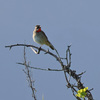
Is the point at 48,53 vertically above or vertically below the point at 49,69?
above

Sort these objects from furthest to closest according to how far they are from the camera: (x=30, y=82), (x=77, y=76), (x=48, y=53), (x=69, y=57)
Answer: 1. (x=48, y=53)
2. (x=30, y=82)
3. (x=77, y=76)
4. (x=69, y=57)

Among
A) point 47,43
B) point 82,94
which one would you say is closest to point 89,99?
point 82,94

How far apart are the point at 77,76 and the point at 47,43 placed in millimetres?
5482

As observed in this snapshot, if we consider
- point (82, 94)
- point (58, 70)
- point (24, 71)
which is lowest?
point (82, 94)

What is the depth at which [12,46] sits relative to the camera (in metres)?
3.39

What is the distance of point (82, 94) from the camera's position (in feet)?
A: 6.65

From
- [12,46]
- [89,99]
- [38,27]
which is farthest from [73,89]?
[38,27]

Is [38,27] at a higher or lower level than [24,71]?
higher

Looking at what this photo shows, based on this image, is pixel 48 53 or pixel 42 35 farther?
pixel 42 35

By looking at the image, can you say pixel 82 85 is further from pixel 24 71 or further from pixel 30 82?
pixel 24 71

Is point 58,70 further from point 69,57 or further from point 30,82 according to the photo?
point 30,82

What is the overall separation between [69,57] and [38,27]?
641 cm

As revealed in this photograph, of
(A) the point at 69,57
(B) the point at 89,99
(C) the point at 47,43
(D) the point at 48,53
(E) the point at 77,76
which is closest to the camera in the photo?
(B) the point at 89,99

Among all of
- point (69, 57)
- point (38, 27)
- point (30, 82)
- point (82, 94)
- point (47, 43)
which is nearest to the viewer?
point (82, 94)
